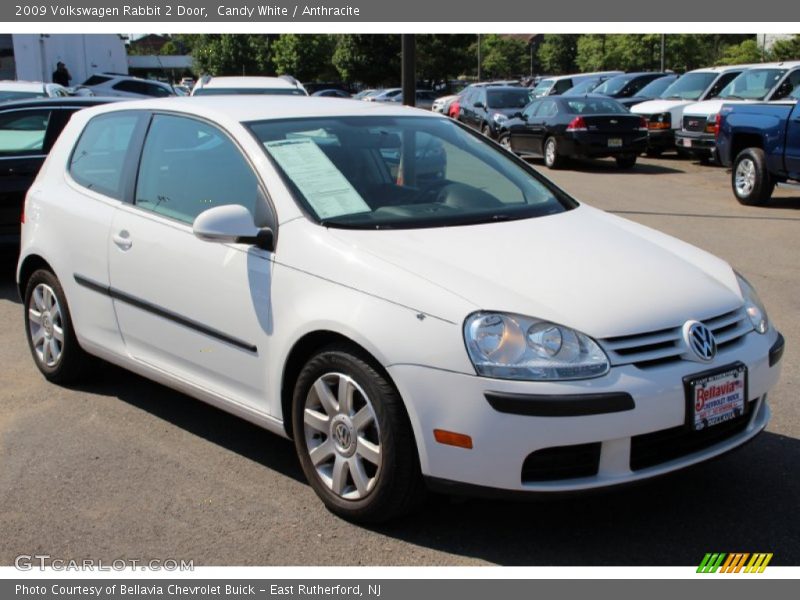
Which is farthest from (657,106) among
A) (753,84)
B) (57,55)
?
(57,55)

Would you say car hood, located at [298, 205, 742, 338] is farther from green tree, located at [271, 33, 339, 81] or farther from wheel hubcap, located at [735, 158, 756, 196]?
green tree, located at [271, 33, 339, 81]

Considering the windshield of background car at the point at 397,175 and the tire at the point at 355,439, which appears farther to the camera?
the windshield of background car at the point at 397,175

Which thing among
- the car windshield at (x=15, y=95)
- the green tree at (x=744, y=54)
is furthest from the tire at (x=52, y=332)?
the green tree at (x=744, y=54)

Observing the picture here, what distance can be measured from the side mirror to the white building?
123 ft

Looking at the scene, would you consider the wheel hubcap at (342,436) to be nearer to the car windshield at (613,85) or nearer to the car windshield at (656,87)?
the car windshield at (656,87)

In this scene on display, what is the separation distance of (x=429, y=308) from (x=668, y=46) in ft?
210

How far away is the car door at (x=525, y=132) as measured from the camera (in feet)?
63.0

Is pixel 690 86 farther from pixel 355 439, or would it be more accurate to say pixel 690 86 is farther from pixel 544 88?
pixel 355 439

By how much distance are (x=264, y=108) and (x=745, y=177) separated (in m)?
9.60

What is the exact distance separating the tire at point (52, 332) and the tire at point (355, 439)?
6.65 feet

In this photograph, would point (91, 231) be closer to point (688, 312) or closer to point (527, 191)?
point (527, 191)

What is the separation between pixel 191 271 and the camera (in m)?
4.26

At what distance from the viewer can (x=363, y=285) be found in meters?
3.58

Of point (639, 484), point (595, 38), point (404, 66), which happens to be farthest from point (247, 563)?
point (595, 38)
